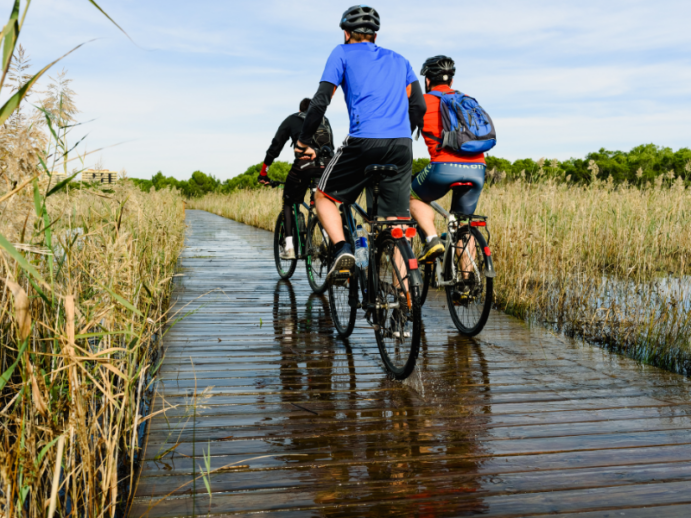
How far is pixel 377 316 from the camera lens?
11.6 feet

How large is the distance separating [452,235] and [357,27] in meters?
1.63

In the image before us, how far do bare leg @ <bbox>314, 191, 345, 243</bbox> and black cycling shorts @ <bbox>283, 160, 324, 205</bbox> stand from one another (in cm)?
202

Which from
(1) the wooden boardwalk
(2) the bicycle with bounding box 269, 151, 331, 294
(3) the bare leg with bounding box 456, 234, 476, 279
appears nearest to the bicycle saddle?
(3) the bare leg with bounding box 456, 234, 476, 279

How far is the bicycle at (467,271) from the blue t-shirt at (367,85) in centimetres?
102

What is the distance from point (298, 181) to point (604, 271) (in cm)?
310

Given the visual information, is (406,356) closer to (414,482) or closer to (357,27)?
(414,482)

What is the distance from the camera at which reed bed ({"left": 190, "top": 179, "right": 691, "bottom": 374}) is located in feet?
13.3

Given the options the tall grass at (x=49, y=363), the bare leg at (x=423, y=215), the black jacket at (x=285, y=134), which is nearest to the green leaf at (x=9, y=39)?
the tall grass at (x=49, y=363)

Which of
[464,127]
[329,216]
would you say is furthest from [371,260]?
[464,127]

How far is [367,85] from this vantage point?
3.45m

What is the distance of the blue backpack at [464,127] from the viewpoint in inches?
162

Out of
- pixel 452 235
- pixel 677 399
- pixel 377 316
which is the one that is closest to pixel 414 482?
pixel 377 316

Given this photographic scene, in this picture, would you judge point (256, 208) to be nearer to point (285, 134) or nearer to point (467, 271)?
point (285, 134)

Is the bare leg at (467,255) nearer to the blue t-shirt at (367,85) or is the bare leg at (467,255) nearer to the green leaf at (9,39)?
the blue t-shirt at (367,85)
